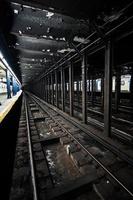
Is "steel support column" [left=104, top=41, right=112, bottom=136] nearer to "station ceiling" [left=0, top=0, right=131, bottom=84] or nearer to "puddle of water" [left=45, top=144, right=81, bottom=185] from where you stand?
"station ceiling" [left=0, top=0, right=131, bottom=84]

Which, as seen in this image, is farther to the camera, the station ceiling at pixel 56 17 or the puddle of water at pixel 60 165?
the station ceiling at pixel 56 17

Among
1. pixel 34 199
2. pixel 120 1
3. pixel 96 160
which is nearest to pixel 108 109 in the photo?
pixel 96 160

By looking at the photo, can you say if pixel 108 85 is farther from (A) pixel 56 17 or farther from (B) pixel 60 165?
(B) pixel 60 165

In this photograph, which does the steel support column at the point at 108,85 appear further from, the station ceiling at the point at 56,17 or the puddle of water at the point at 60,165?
the puddle of water at the point at 60,165

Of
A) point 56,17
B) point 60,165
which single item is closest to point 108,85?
point 56,17

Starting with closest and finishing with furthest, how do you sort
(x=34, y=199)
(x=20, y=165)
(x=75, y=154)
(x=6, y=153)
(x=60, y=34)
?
(x=34, y=199) → (x=20, y=165) → (x=75, y=154) → (x=6, y=153) → (x=60, y=34)

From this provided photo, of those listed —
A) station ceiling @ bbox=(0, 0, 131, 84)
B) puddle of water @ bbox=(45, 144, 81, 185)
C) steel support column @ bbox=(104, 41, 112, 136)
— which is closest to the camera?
puddle of water @ bbox=(45, 144, 81, 185)

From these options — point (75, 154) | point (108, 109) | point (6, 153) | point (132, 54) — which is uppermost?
point (132, 54)

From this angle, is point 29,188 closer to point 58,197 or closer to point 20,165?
point 58,197

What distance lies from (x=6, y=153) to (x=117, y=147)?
10.9 ft

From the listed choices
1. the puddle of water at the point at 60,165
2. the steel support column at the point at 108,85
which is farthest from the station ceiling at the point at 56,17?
the puddle of water at the point at 60,165

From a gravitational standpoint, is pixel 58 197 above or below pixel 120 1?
below

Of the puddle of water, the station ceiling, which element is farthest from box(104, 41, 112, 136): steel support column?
the puddle of water

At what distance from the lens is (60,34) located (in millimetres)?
5062
